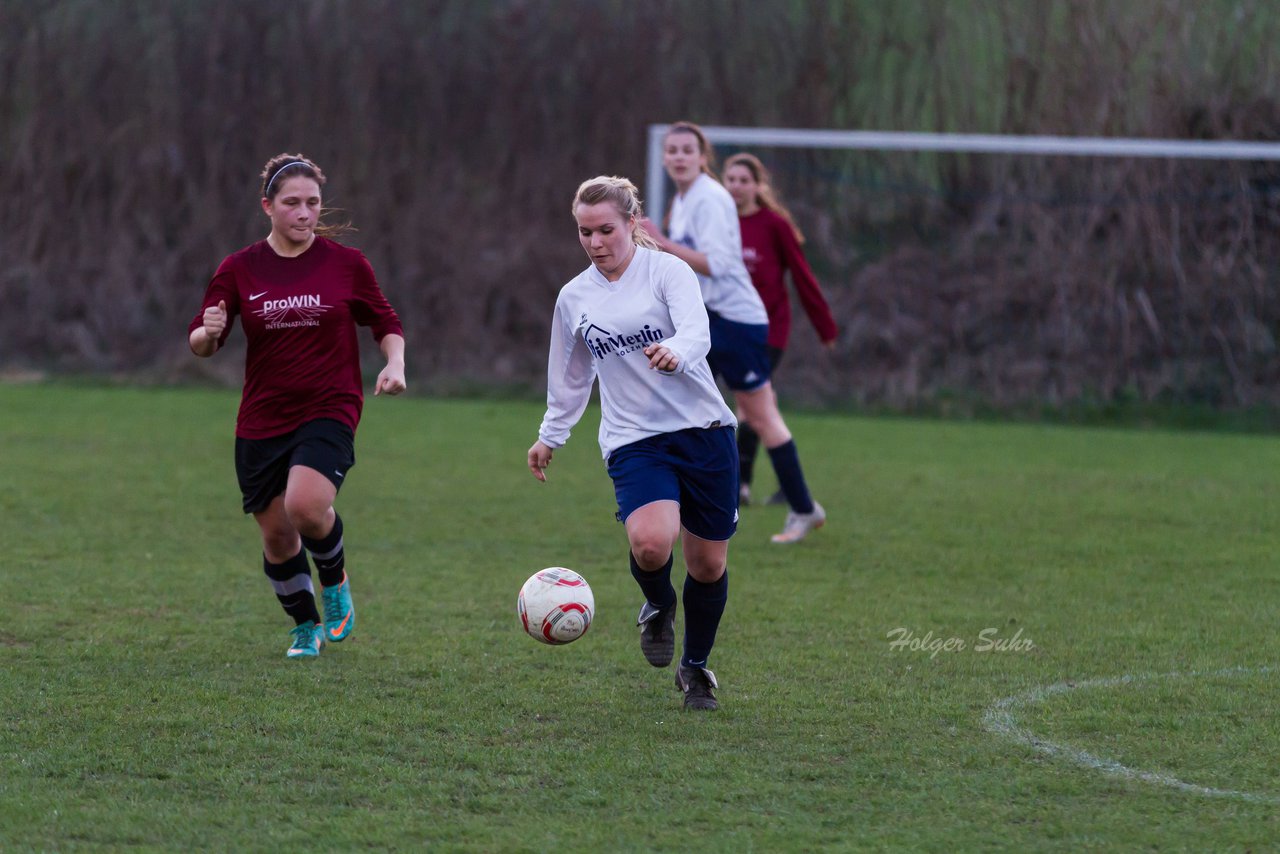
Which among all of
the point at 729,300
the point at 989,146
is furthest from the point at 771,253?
the point at 989,146

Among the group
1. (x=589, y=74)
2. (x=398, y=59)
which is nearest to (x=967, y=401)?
(x=589, y=74)

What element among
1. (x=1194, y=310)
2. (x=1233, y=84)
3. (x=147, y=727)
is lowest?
(x=1194, y=310)

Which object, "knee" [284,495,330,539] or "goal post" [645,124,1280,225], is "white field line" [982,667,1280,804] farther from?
"goal post" [645,124,1280,225]

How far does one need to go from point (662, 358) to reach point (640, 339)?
1.50 ft

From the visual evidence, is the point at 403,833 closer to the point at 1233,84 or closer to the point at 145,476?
the point at 145,476

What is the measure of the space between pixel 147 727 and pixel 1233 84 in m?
12.6

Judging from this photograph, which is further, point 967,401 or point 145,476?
point 967,401

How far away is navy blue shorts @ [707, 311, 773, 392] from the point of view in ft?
26.1

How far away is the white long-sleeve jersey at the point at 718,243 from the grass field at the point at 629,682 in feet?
3.91

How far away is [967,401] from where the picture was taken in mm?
13773

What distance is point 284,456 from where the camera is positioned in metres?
5.32

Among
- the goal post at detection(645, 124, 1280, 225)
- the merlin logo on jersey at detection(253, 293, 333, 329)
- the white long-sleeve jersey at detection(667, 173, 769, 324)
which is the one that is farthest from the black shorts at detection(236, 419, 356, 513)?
the goal post at detection(645, 124, 1280, 225)

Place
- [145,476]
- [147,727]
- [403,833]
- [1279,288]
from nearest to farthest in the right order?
1. [403,833]
2. [147,727]
3. [145,476]
4. [1279,288]

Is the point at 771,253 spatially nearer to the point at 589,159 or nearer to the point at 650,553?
the point at 650,553
